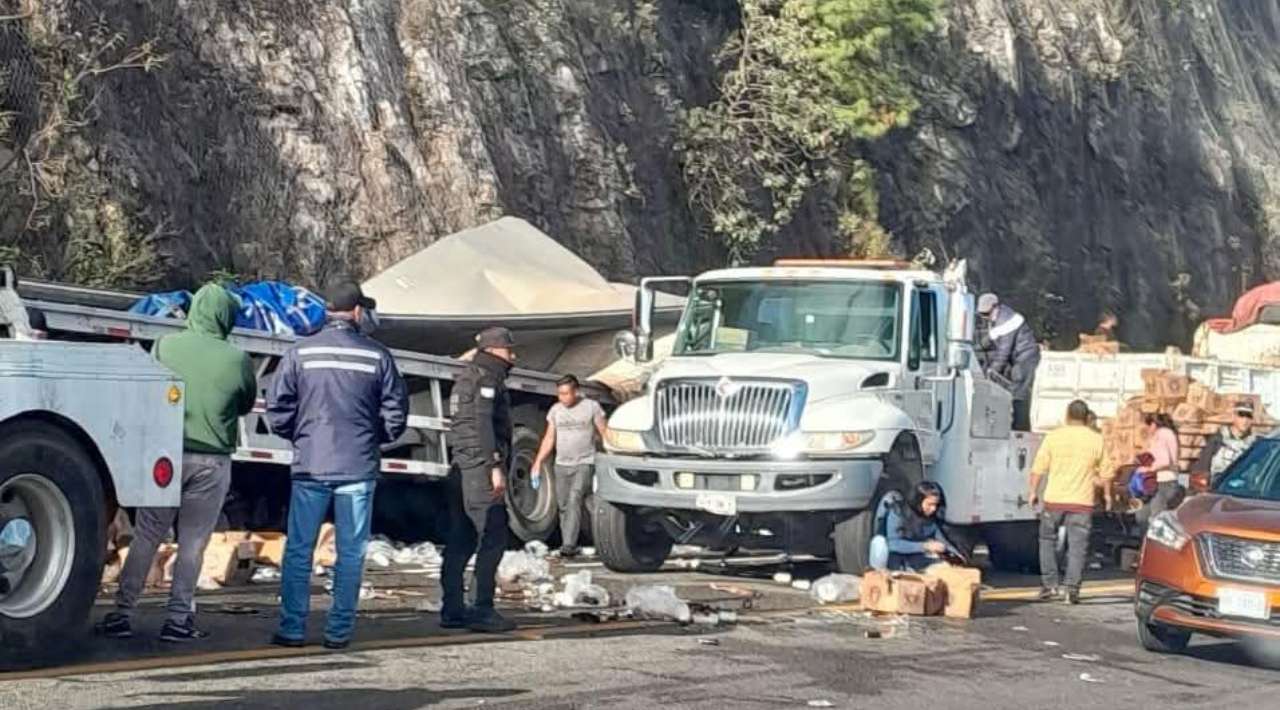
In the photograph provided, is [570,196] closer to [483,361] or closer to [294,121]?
[294,121]

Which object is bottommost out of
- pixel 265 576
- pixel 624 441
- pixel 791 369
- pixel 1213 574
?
pixel 265 576

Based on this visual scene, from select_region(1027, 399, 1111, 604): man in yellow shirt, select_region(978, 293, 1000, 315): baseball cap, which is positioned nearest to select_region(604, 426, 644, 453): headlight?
select_region(1027, 399, 1111, 604): man in yellow shirt

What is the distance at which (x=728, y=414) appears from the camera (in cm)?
1526

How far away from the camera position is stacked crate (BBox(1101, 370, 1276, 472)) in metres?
20.7

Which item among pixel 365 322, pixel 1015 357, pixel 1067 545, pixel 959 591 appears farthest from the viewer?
pixel 1015 357

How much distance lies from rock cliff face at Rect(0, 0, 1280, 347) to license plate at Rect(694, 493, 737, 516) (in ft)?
26.6

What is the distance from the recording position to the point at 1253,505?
43.0ft

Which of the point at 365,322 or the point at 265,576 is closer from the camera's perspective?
the point at 365,322

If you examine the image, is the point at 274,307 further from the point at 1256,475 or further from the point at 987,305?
the point at 1256,475

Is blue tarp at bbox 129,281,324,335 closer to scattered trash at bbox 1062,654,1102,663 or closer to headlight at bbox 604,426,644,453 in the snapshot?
headlight at bbox 604,426,644,453

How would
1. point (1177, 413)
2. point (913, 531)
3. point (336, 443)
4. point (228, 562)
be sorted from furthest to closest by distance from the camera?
point (1177, 413) → point (913, 531) → point (228, 562) → point (336, 443)

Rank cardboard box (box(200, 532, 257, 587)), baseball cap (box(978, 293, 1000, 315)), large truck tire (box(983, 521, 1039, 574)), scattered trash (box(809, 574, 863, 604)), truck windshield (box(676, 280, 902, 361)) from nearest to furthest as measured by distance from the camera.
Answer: cardboard box (box(200, 532, 257, 587)) → scattered trash (box(809, 574, 863, 604)) → truck windshield (box(676, 280, 902, 361)) → large truck tire (box(983, 521, 1039, 574)) → baseball cap (box(978, 293, 1000, 315))

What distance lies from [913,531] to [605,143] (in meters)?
14.9

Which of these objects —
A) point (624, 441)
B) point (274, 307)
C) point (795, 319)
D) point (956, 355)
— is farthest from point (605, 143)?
point (624, 441)
